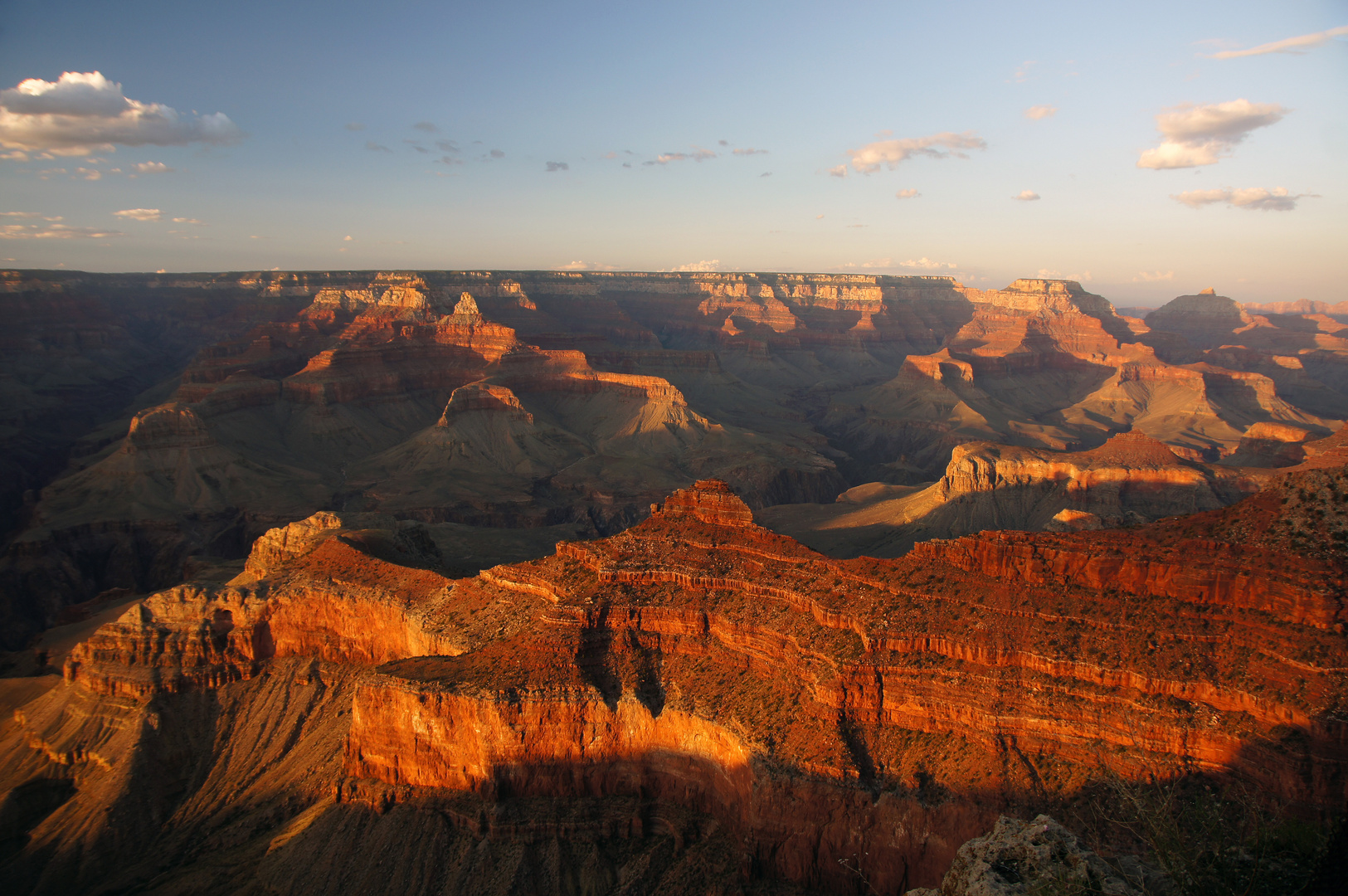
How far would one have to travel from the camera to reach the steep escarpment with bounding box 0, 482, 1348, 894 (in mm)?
28453

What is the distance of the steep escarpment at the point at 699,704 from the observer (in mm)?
28453

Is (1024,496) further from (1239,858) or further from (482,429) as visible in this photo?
(482,429)

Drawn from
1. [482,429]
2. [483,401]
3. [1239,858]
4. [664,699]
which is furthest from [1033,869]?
[483,401]

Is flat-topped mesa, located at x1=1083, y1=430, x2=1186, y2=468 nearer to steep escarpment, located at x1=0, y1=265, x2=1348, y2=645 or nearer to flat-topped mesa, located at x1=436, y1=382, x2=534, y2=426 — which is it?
steep escarpment, located at x1=0, y1=265, x2=1348, y2=645

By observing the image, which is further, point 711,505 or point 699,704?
point 711,505

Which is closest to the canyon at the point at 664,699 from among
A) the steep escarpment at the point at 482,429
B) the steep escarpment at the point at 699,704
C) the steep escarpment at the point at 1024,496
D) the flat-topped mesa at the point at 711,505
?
the steep escarpment at the point at 699,704

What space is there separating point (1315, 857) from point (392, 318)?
603ft

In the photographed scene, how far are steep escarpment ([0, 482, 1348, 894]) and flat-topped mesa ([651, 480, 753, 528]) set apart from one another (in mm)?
197

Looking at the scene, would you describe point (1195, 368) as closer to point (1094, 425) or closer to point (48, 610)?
point (1094, 425)

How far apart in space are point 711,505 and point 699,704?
488 inches

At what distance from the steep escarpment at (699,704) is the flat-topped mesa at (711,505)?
0.20m

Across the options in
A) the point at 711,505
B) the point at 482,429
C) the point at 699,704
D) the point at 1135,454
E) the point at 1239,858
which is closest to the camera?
the point at 1239,858

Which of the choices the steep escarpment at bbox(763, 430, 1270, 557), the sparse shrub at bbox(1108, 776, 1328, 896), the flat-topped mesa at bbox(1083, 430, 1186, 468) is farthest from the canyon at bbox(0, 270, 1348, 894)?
the flat-topped mesa at bbox(1083, 430, 1186, 468)

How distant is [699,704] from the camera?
34938 mm
